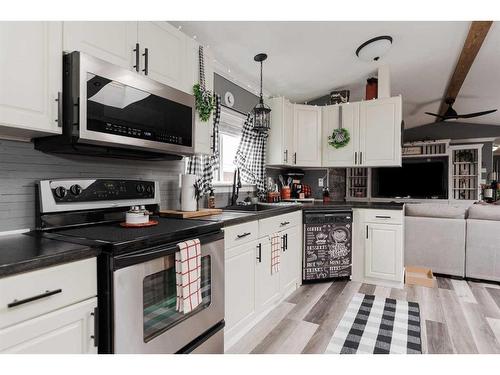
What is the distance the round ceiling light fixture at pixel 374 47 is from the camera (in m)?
3.02

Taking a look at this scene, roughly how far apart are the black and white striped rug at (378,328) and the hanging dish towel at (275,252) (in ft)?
2.14

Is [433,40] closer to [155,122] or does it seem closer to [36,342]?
[155,122]

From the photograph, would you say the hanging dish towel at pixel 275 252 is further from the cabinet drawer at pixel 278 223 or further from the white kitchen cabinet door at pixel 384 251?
the white kitchen cabinet door at pixel 384 251

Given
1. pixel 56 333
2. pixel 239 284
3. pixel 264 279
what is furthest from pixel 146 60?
pixel 264 279

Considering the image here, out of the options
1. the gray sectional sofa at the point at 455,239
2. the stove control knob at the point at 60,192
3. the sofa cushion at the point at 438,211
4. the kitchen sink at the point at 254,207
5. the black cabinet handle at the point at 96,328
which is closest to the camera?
the black cabinet handle at the point at 96,328

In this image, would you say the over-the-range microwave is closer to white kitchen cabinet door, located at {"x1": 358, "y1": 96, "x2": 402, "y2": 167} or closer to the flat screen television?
white kitchen cabinet door, located at {"x1": 358, "y1": 96, "x2": 402, "y2": 167}

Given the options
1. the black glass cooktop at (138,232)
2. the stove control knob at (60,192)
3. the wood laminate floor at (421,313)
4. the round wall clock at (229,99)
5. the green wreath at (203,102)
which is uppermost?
the round wall clock at (229,99)

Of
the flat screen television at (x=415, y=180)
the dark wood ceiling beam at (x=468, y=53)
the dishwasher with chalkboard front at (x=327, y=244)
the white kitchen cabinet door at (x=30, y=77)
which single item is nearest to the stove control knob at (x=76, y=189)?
the white kitchen cabinet door at (x=30, y=77)

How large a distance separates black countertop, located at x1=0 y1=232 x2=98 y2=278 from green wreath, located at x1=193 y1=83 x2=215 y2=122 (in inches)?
50.4

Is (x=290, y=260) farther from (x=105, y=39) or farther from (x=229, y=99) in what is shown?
(x=105, y=39)

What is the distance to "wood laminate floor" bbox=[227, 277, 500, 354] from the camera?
1.97 meters

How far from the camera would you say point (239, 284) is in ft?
6.69

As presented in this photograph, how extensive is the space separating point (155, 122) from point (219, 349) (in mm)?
1410
